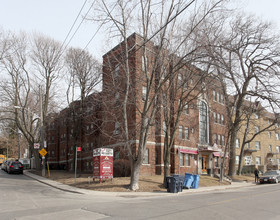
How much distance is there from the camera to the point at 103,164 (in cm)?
1862

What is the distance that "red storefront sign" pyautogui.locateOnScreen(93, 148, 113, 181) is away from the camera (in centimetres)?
1848

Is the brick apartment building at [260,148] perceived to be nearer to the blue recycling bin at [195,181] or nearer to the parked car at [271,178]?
the parked car at [271,178]

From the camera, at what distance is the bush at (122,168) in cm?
2431

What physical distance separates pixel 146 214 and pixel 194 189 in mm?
11564

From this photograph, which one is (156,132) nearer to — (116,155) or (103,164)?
(116,155)

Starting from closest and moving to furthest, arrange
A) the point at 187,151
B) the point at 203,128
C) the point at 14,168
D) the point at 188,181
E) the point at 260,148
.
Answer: the point at 188,181
the point at 187,151
the point at 14,168
the point at 203,128
the point at 260,148

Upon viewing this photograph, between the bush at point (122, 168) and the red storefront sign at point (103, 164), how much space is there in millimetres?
5436

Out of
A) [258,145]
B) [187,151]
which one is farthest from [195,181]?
[258,145]

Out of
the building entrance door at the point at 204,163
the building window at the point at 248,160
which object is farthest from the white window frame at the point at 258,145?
the building entrance door at the point at 204,163

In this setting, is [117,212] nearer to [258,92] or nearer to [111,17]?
[111,17]

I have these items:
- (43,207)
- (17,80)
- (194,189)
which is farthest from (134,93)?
(17,80)

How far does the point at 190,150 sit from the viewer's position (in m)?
30.3

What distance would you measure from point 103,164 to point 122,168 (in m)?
6.42

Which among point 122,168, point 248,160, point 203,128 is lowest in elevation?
point 248,160
